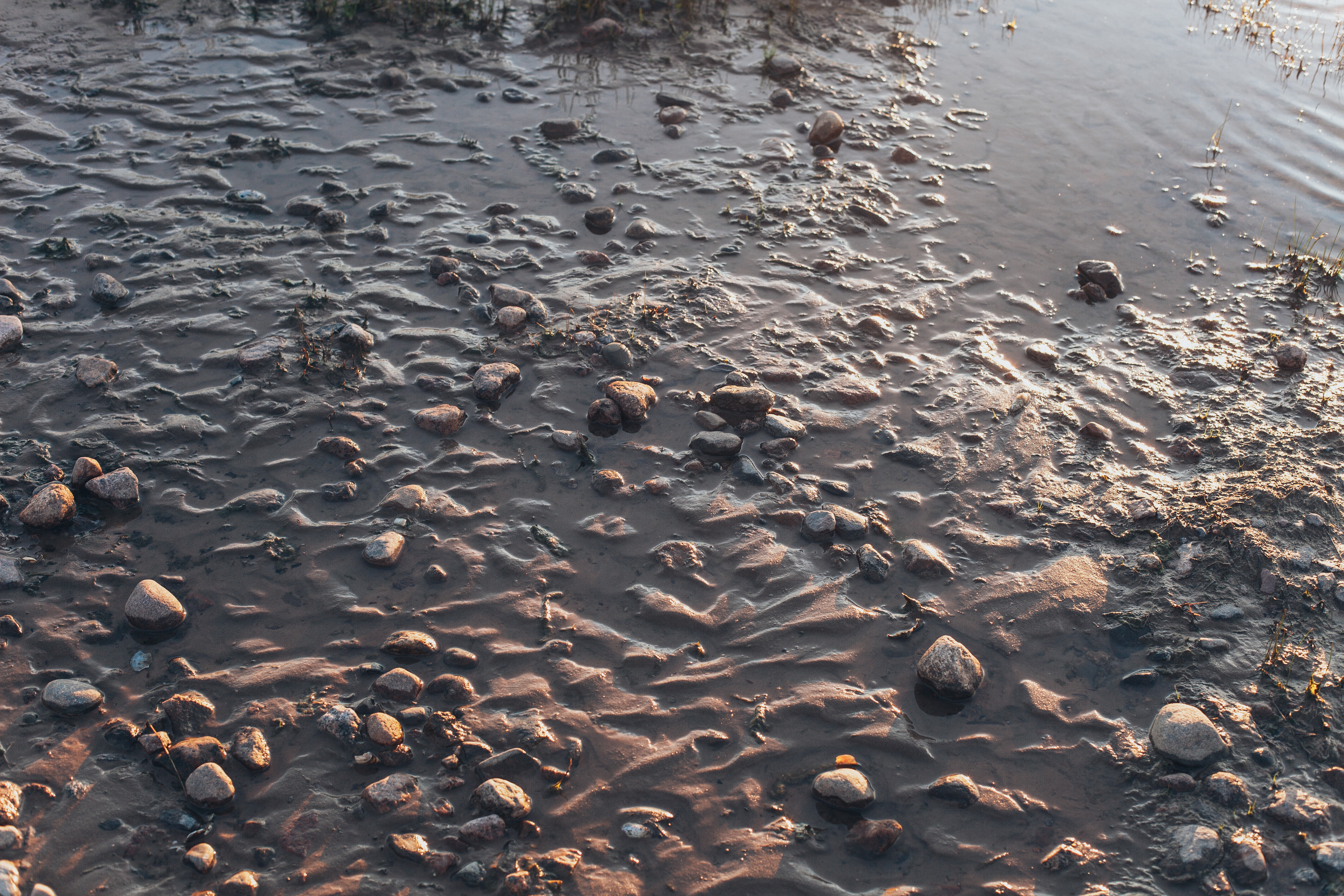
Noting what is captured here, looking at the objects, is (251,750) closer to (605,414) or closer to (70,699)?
(70,699)

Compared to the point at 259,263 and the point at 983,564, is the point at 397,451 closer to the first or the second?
the point at 259,263

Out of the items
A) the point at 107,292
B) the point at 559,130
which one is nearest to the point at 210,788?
the point at 107,292

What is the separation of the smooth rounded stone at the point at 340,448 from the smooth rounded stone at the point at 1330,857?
467cm

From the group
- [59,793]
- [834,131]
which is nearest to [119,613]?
[59,793]

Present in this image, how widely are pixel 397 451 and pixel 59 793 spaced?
2155mm

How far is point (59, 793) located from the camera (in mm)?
3102

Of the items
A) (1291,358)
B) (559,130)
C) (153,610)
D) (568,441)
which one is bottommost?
(153,610)

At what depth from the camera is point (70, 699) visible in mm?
3354

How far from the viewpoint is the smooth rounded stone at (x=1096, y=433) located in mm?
5148

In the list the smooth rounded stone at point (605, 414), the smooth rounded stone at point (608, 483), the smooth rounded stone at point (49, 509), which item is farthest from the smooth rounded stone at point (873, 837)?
the smooth rounded stone at point (49, 509)

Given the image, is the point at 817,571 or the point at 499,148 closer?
the point at 817,571

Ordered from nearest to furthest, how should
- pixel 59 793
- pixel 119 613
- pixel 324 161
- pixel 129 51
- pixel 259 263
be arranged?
pixel 59 793 < pixel 119 613 < pixel 259 263 < pixel 324 161 < pixel 129 51

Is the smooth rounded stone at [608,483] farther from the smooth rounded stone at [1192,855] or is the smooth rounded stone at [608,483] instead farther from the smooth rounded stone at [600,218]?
the smooth rounded stone at [1192,855]

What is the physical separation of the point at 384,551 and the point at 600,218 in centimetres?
351
